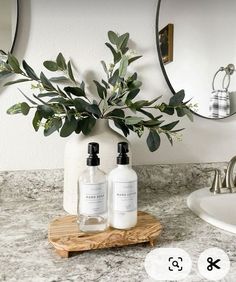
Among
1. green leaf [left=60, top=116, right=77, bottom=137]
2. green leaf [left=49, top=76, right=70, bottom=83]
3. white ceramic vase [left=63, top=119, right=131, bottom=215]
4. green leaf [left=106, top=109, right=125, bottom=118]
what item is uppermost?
green leaf [left=49, top=76, right=70, bottom=83]

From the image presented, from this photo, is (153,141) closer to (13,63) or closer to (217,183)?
(217,183)

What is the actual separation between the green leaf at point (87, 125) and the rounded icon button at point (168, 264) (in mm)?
360

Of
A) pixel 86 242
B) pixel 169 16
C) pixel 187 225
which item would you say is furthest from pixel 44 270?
pixel 169 16

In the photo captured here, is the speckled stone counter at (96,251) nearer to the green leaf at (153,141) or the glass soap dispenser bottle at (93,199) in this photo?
the glass soap dispenser bottle at (93,199)

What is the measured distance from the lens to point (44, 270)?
57cm

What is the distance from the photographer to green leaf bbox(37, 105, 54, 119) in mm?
800

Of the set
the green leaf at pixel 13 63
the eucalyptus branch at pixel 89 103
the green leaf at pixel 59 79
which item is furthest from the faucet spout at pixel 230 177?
the green leaf at pixel 13 63

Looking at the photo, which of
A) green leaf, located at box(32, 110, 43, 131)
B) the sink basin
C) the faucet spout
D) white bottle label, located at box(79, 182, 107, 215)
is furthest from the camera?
the faucet spout

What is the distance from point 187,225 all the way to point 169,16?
0.70 metres

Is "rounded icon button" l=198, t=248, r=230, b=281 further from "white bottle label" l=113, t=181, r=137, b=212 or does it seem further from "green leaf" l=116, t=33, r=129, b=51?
"green leaf" l=116, t=33, r=129, b=51

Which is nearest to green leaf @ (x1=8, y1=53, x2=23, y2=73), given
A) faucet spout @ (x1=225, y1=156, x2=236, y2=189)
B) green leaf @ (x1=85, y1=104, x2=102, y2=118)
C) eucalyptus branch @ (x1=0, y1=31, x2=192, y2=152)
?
eucalyptus branch @ (x1=0, y1=31, x2=192, y2=152)

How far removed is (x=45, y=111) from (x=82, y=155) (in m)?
0.16

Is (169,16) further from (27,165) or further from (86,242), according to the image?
(86,242)

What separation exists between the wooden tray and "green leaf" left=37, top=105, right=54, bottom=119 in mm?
279
